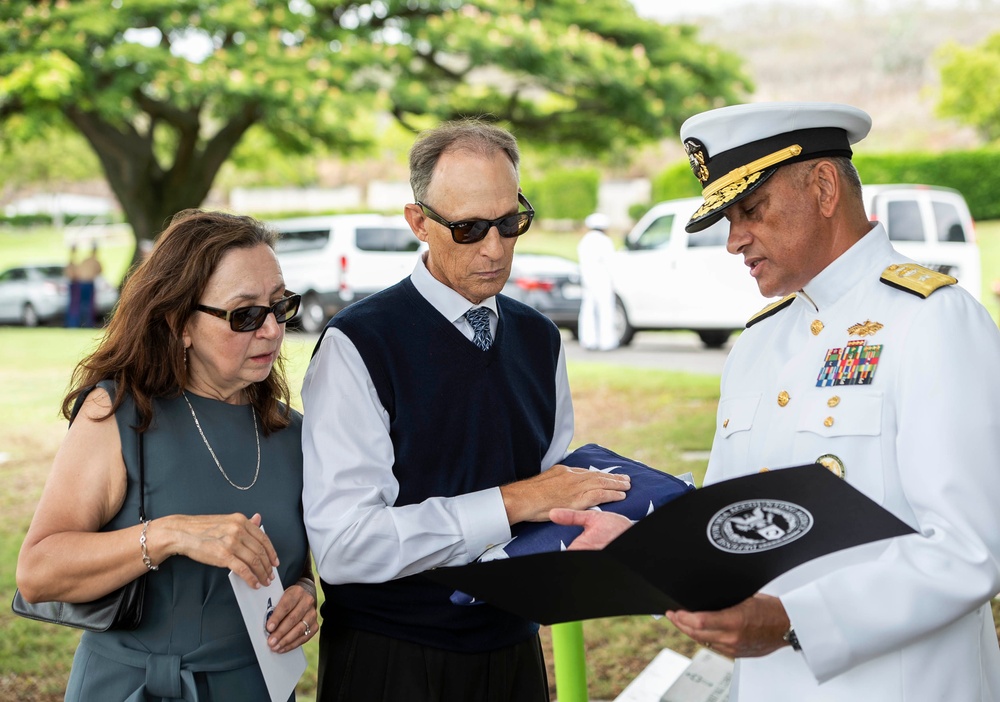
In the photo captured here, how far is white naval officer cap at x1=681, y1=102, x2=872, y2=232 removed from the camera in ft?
5.95

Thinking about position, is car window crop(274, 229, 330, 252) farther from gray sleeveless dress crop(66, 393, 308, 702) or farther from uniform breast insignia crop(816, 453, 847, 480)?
uniform breast insignia crop(816, 453, 847, 480)

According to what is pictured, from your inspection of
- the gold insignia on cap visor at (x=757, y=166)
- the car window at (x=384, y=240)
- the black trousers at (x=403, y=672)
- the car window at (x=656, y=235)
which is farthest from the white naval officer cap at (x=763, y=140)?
the car window at (x=384, y=240)

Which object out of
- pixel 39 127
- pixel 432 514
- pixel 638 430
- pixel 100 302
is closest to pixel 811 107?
pixel 432 514

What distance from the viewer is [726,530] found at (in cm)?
143

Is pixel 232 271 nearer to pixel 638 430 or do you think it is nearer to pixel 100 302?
pixel 638 430

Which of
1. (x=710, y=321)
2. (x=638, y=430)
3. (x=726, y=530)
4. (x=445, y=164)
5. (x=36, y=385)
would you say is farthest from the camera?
(x=710, y=321)

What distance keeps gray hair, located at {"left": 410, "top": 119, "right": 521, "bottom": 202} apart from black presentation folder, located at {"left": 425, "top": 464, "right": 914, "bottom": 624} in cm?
93

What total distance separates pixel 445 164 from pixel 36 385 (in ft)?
34.8

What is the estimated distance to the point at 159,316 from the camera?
2105 millimetres

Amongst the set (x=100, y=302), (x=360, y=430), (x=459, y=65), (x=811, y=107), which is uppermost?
(x=459, y=65)

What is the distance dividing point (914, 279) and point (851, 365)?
0.58 feet

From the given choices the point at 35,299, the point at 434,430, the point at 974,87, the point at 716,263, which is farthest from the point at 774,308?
the point at 974,87

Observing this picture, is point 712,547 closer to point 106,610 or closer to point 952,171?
point 106,610

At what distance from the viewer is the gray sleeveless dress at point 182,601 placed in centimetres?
200
